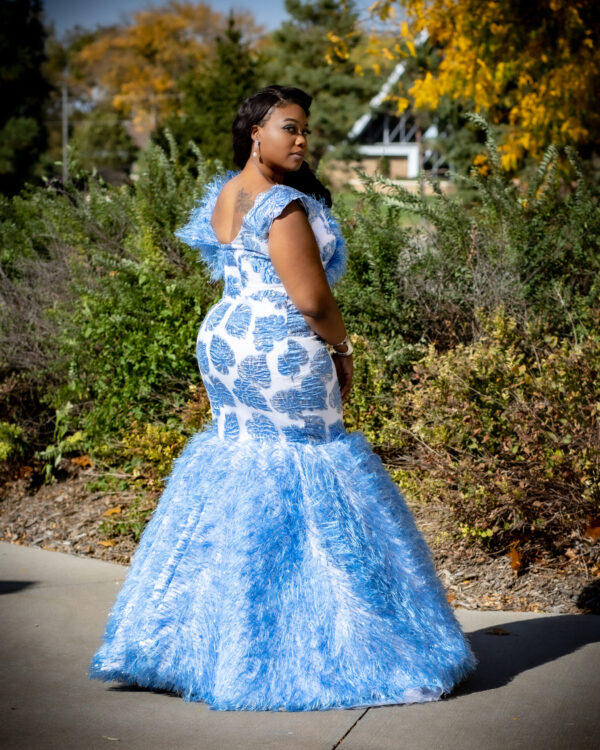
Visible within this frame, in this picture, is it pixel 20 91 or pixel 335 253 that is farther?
pixel 20 91

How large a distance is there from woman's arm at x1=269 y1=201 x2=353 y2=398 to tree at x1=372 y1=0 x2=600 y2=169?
22.3 feet

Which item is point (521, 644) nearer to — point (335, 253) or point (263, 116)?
point (335, 253)

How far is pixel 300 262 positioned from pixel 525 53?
24.4 feet

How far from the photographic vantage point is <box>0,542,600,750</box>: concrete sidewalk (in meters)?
2.92

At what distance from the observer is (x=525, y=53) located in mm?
9617

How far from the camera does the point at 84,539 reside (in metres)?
5.52

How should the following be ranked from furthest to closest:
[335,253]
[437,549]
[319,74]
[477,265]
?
1. [319,74]
2. [477,265]
3. [437,549]
4. [335,253]

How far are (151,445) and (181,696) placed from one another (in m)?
2.34

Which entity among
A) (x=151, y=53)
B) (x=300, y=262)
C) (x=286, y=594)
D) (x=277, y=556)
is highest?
(x=151, y=53)

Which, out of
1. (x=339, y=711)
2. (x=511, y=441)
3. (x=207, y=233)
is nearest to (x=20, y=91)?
(x=511, y=441)

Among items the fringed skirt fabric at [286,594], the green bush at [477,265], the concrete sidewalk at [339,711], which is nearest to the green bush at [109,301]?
the green bush at [477,265]

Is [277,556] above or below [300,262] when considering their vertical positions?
below

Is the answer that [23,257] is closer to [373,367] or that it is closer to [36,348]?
[36,348]

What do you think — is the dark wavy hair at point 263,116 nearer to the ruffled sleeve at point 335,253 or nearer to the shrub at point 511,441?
the ruffled sleeve at point 335,253
